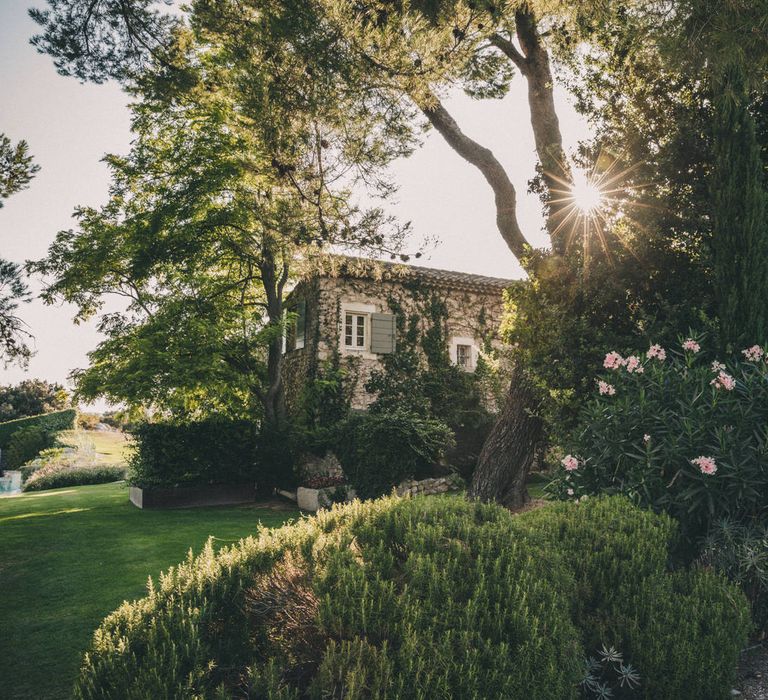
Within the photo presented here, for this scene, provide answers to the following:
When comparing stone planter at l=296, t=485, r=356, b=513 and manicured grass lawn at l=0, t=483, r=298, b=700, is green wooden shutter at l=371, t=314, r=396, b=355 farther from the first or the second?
manicured grass lawn at l=0, t=483, r=298, b=700

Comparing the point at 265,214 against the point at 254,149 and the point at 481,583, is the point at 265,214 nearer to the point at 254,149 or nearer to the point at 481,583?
the point at 254,149

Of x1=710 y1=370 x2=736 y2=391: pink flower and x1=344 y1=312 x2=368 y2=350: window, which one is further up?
x1=344 y1=312 x2=368 y2=350: window

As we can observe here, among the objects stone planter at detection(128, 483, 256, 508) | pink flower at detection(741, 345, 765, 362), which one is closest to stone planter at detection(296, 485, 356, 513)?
stone planter at detection(128, 483, 256, 508)

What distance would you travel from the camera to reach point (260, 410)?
15617mm

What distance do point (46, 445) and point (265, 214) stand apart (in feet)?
75.7

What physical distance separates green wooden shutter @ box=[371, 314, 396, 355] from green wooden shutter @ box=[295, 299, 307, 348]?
2223 mm

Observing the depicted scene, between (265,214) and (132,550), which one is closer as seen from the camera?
(132,550)

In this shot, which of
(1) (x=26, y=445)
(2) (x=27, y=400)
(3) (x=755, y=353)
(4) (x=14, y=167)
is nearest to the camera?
(3) (x=755, y=353)

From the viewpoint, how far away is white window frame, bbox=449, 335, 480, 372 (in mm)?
17484

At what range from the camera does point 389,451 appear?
1157cm

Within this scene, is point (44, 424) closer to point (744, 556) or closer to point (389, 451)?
point (389, 451)

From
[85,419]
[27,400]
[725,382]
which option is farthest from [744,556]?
[27,400]

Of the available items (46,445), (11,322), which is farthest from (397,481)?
(46,445)

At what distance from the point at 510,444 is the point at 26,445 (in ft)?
87.1
